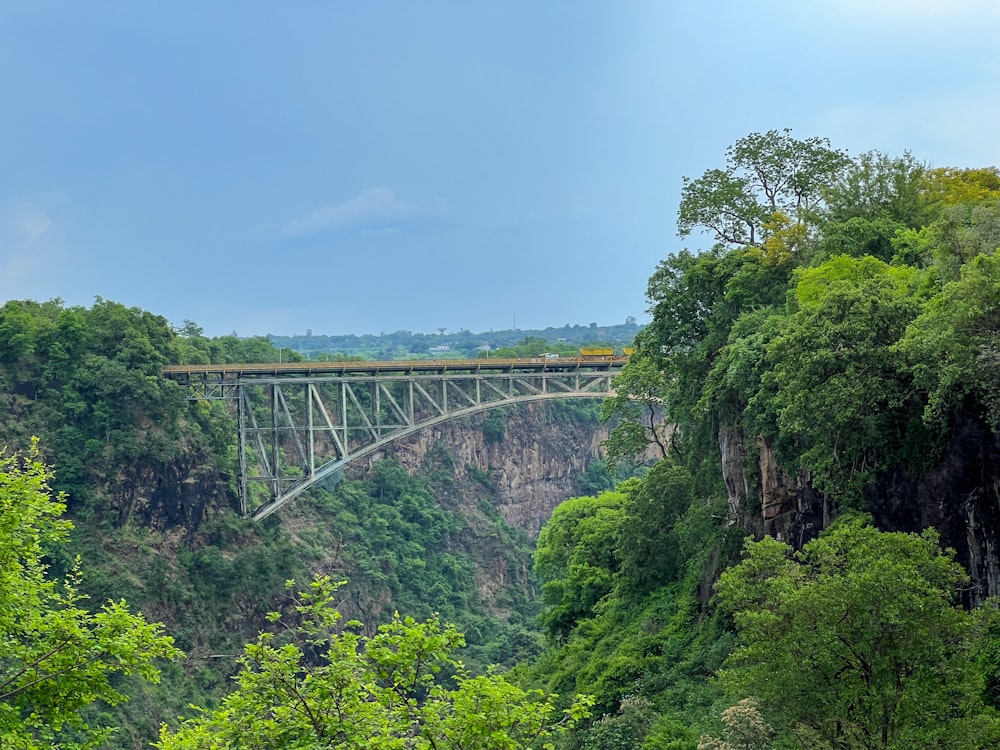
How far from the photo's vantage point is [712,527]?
2947cm

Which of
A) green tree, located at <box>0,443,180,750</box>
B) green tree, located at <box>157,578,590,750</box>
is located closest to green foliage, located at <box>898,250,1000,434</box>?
green tree, located at <box>157,578,590,750</box>

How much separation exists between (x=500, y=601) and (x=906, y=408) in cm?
5651

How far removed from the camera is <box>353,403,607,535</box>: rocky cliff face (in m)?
86.6

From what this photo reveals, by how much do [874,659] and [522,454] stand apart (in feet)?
261

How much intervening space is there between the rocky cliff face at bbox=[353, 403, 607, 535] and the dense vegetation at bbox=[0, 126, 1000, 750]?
2187cm

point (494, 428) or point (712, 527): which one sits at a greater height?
point (712, 527)

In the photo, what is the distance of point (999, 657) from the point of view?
1638 centimetres

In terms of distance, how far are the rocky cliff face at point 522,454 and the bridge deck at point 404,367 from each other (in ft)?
92.5

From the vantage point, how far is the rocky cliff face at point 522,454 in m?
86.6

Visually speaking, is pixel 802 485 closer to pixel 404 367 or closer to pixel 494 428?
pixel 404 367

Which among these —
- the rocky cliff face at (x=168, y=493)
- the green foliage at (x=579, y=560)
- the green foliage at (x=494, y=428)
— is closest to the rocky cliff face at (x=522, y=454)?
the green foliage at (x=494, y=428)

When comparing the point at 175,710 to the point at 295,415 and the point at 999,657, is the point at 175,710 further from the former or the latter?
the point at 999,657

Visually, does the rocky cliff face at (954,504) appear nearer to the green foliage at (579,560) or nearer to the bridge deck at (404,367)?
the green foliage at (579,560)

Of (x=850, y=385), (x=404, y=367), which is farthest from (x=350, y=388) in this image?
(x=850, y=385)
